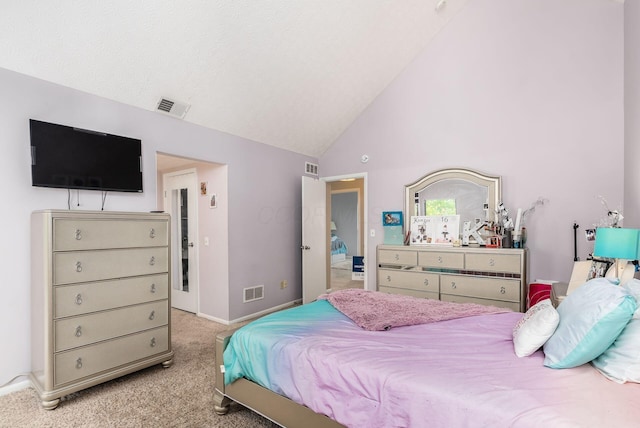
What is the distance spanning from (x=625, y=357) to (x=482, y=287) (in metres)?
2.12

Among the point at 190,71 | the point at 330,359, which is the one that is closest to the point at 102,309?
A: the point at 330,359

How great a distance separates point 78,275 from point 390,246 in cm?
307

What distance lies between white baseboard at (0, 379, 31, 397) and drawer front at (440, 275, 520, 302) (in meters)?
3.79

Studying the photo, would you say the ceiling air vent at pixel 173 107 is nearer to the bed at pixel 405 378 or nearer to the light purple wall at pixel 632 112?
the bed at pixel 405 378

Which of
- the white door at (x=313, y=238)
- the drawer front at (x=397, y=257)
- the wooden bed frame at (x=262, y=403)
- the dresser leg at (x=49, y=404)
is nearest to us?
the wooden bed frame at (x=262, y=403)

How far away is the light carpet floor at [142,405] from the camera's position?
2.01 metres

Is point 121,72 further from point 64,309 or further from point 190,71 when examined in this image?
point 64,309

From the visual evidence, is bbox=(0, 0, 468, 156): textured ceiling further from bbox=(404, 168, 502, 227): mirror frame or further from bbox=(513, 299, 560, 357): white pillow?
bbox=(513, 299, 560, 357): white pillow

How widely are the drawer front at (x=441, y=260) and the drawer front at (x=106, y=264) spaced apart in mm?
2684

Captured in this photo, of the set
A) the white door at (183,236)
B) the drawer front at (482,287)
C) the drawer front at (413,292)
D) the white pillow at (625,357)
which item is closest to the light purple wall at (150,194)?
the white door at (183,236)

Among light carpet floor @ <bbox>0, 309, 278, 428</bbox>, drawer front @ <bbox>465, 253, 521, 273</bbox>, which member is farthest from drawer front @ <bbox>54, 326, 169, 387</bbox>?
drawer front @ <bbox>465, 253, 521, 273</bbox>

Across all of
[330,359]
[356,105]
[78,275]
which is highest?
[356,105]

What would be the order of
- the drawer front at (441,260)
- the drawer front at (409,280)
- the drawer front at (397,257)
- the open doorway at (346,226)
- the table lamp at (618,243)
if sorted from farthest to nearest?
the open doorway at (346,226) < the drawer front at (397,257) < the drawer front at (409,280) < the drawer front at (441,260) < the table lamp at (618,243)

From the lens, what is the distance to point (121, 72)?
2.69 meters
